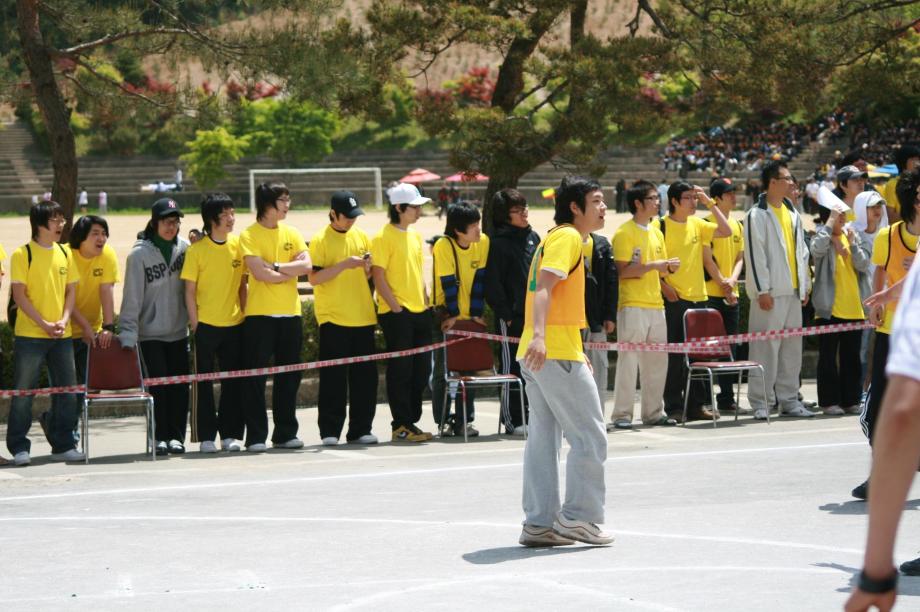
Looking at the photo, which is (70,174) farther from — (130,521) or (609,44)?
(130,521)

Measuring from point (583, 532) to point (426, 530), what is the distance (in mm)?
955

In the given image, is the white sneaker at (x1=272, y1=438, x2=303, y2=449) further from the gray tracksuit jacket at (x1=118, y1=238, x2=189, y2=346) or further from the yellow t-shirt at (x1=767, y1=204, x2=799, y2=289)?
the yellow t-shirt at (x1=767, y1=204, x2=799, y2=289)

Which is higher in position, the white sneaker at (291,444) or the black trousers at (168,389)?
the black trousers at (168,389)

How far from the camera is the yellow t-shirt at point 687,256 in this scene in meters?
12.9

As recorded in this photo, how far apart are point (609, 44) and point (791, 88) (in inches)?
92.5

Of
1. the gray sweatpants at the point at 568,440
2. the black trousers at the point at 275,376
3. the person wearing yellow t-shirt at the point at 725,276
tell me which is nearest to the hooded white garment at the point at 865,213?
the person wearing yellow t-shirt at the point at 725,276

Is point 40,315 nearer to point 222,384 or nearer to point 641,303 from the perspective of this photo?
point 222,384

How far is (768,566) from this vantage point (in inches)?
262

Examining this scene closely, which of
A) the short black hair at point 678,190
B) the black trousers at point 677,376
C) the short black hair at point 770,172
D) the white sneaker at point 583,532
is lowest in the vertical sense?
the white sneaker at point 583,532

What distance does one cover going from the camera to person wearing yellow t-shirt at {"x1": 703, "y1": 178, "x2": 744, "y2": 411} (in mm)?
13344

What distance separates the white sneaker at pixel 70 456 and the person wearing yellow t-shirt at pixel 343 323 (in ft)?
6.32

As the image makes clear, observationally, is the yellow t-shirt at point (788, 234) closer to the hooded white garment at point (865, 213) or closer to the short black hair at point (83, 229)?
the hooded white garment at point (865, 213)

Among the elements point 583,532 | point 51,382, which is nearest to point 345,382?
point 51,382

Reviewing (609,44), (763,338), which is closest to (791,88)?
(609,44)
